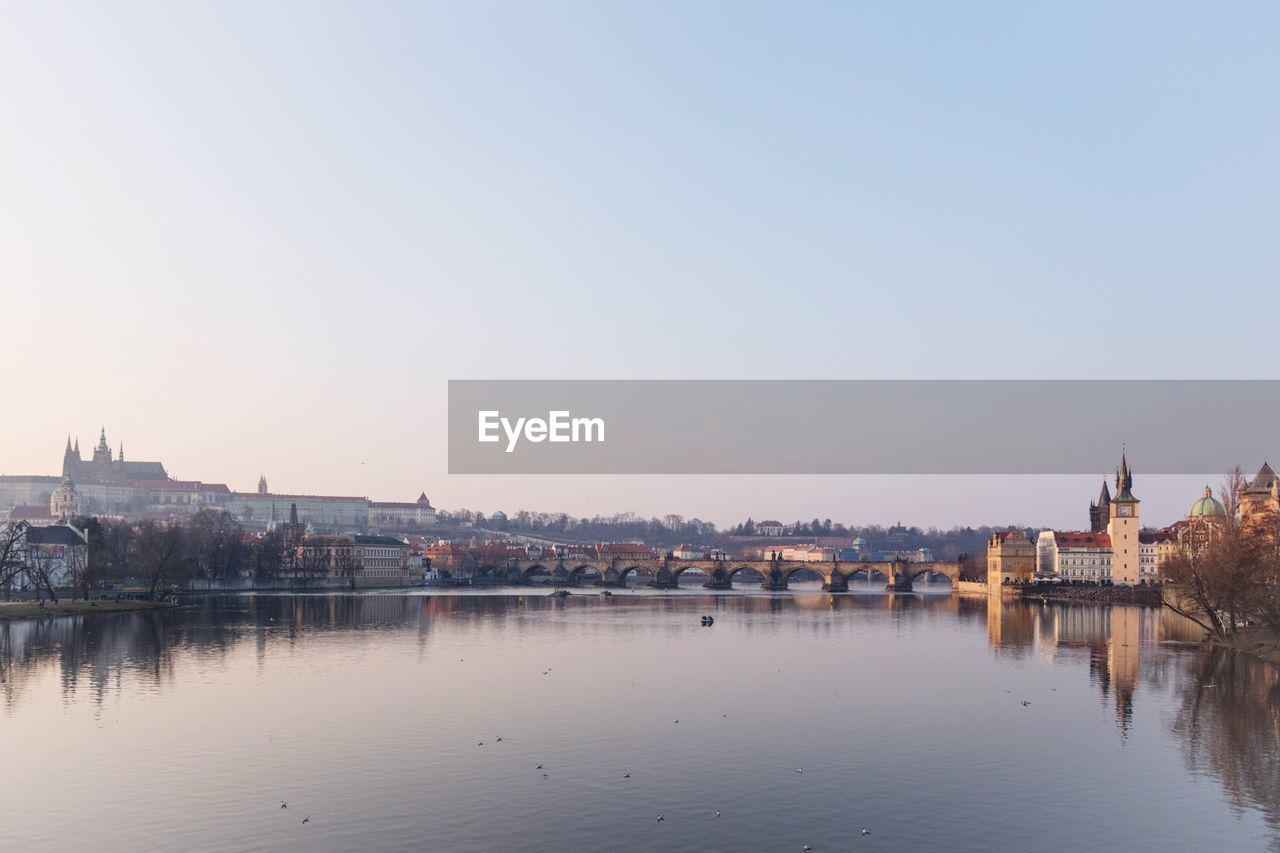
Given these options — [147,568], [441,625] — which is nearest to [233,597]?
[147,568]

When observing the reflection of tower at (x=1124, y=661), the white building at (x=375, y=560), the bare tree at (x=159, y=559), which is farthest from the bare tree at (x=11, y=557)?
the reflection of tower at (x=1124, y=661)

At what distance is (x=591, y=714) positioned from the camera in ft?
148

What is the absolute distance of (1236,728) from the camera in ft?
→ 140

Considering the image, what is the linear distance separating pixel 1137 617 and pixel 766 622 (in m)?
35.3

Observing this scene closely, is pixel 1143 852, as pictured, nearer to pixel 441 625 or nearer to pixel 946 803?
pixel 946 803

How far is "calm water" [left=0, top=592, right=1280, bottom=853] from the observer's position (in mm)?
28672

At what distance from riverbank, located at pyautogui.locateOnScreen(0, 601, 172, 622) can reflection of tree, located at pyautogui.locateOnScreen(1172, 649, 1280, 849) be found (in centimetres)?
7882

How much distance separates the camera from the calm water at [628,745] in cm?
2867

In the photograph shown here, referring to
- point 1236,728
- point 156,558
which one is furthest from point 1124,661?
point 156,558

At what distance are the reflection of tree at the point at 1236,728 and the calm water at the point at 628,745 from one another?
0.18 metres

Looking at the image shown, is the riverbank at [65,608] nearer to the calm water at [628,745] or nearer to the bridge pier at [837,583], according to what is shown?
the calm water at [628,745]

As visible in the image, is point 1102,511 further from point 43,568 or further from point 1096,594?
point 43,568

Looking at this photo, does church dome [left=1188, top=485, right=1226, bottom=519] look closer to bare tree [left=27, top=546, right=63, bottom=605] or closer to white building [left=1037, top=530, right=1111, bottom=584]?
white building [left=1037, top=530, right=1111, bottom=584]

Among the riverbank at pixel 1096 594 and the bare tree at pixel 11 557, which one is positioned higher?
the bare tree at pixel 11 557
